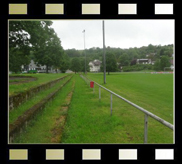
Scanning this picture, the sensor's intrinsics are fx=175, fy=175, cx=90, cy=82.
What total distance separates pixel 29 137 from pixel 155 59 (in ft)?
11.6

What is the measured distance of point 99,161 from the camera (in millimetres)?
1981

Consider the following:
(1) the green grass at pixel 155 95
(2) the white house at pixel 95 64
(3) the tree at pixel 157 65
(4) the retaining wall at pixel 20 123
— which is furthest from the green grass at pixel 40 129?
(2) the white house at pixel 95 64

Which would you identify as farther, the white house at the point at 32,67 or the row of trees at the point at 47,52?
the white house at the point at 32,67

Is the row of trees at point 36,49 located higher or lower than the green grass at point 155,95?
higher

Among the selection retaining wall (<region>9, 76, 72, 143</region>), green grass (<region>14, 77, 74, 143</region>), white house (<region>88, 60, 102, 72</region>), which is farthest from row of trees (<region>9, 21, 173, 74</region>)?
white house (<region>88, 60, 102, 72</region>)

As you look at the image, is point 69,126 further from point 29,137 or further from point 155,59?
point 155,59

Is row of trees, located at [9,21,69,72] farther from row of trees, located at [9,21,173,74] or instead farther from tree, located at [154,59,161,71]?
tree, located at [154,59,161,71]

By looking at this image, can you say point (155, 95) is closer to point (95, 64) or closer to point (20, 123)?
point (95, 64)

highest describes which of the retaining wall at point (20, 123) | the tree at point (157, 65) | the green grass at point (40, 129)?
the tree at point (157, 65)

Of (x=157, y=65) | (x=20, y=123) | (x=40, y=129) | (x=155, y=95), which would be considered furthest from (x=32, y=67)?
(x=155, y=95)

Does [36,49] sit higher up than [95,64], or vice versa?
[36,49]

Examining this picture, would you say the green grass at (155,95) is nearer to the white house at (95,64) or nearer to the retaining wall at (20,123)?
the white house at (95,64)

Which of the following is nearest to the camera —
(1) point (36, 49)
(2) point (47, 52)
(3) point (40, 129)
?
(3) point (40, 129)
